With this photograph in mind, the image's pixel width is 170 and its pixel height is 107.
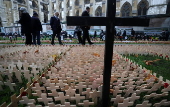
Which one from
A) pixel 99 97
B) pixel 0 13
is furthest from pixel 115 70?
pixel 0 13

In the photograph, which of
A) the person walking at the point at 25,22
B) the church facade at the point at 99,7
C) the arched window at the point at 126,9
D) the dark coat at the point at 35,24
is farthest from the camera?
the arched window at the point at 126,9

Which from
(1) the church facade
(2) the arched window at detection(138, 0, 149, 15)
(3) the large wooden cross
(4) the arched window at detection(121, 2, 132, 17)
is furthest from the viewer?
(4) the arched window at detection(121, 2, 132, 17)

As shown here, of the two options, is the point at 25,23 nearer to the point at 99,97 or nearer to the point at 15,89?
the point at 15,89

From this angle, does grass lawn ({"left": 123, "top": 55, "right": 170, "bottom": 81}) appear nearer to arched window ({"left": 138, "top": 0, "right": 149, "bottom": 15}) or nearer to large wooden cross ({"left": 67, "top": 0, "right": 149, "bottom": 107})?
large wooden cross ({"left": 67, "top": 0, "right": 149, "bottom": 107})

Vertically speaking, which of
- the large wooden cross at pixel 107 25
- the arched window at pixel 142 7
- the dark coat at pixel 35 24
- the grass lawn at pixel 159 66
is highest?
the arched window at pixel 142 7

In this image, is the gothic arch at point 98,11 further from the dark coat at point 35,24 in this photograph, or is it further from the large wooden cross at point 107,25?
the large wooden cross at point 107,25

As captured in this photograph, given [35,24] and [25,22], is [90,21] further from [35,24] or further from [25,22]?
[35,24]

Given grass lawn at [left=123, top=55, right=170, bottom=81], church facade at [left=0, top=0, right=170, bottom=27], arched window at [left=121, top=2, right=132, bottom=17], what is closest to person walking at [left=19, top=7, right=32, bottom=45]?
grass lawn at [left=123, top=55, right=170, bottom=81]

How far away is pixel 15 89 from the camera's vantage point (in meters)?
1.77

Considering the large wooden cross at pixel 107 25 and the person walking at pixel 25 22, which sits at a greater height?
the person walking at pixel 25 22

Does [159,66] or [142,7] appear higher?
[142,7]

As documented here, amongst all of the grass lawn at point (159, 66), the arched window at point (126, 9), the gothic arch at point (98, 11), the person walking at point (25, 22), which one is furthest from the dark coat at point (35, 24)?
the gothic arch at point (98, 11)

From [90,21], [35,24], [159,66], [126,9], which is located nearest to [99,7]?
[126,9]

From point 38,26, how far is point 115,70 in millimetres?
5783
